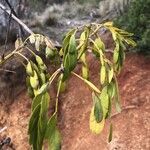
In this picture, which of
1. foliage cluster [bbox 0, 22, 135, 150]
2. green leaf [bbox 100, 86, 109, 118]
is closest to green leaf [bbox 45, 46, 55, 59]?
foliage cluster [bbox 0, 22, 135, 150]

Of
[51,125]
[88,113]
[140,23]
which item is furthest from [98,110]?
[140,23]

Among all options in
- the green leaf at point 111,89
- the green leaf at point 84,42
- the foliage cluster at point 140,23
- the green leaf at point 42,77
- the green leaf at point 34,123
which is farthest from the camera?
the foliage cluster at point 140,23

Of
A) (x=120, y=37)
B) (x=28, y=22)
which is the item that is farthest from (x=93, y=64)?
(x=120, y=37)

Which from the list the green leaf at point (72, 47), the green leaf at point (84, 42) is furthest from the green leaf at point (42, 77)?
the green leaf at point (72, 47)

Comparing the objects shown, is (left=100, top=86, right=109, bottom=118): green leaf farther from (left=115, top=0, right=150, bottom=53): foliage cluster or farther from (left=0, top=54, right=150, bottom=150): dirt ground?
(left=115, top=0, right=150, bottom=53): foliage cluster

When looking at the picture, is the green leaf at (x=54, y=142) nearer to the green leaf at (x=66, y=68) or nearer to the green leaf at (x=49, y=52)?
the green leaf at (x=66, y=68)

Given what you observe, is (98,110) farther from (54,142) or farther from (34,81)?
(34,81)

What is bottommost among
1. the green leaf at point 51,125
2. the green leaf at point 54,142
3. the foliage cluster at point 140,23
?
the foliage cluster at point 140,23

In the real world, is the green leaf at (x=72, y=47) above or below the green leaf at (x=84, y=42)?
above
